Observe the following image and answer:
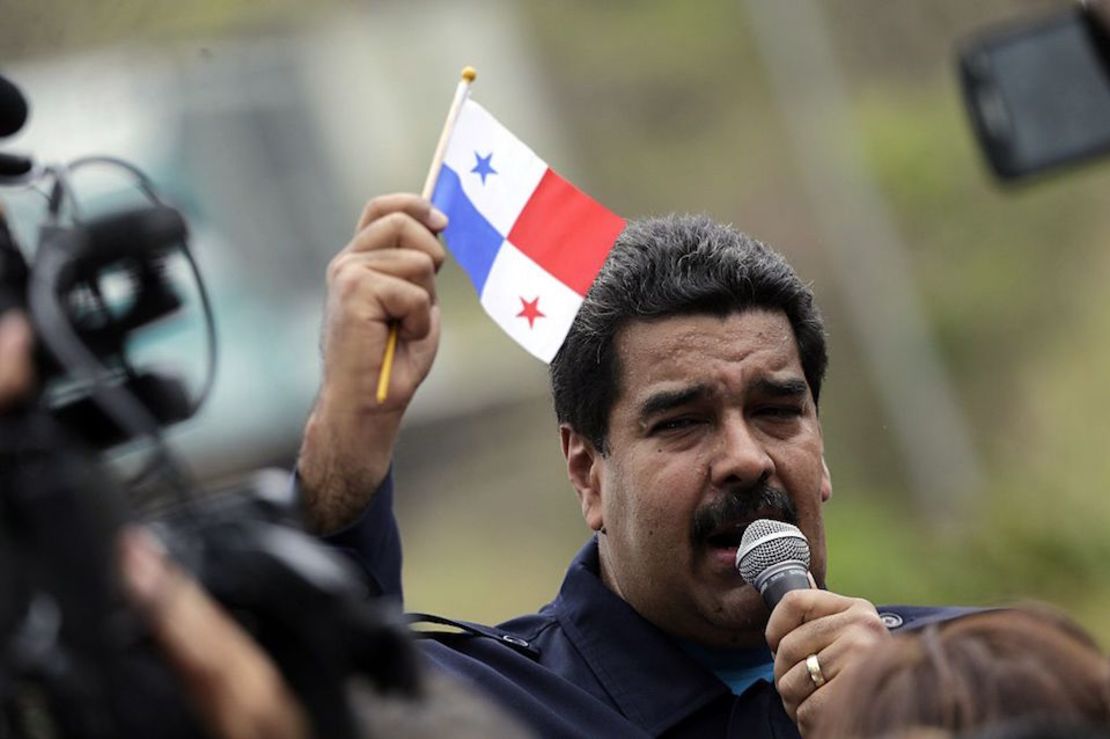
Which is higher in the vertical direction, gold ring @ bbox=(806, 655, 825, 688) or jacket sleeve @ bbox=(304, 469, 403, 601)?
jacket sleeve @ bbox=(304, 469, 403, 601)

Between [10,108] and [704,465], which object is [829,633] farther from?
[10,108]

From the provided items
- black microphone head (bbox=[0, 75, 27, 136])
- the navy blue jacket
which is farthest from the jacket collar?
black microphone head (bbox=[0, 75, 27, 136])

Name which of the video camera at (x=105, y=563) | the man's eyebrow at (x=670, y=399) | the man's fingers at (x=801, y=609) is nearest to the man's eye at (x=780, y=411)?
the man's eyebrow at (x=670, y=399)

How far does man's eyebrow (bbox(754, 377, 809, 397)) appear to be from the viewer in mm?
3924

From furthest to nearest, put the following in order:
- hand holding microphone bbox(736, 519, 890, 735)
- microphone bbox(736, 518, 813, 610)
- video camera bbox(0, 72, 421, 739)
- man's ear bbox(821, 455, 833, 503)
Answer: man's ear bbox(821, 455, 833, 503), microphone bbox(736, 518, 813, 610), hand holding microphone bbox(736, 519, 890, 735), video camera bbox(0, 72, 421, 739)

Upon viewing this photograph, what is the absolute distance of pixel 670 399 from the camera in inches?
154

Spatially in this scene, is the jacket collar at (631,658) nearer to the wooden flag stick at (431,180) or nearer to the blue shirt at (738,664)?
the blue shirt at (738,664)

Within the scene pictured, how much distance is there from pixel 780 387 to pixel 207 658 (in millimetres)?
2133

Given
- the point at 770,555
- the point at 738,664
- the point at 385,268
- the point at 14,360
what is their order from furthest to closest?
1. the point at 738,664
2. the point at 770,555
3. the point at 385,268
4. the point at 14,360

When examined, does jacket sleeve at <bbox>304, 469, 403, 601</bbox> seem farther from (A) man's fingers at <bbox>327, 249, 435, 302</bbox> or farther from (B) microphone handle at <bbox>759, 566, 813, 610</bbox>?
(B) microphone handle at <bbox>759, 566, 813, 610</bbox>

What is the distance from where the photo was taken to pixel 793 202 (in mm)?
18844

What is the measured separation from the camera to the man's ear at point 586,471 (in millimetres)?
4109

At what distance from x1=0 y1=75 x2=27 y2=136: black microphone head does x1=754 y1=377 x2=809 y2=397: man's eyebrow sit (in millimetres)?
1583

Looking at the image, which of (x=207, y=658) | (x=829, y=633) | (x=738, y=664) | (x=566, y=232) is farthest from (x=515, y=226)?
(x=207, y=658)
